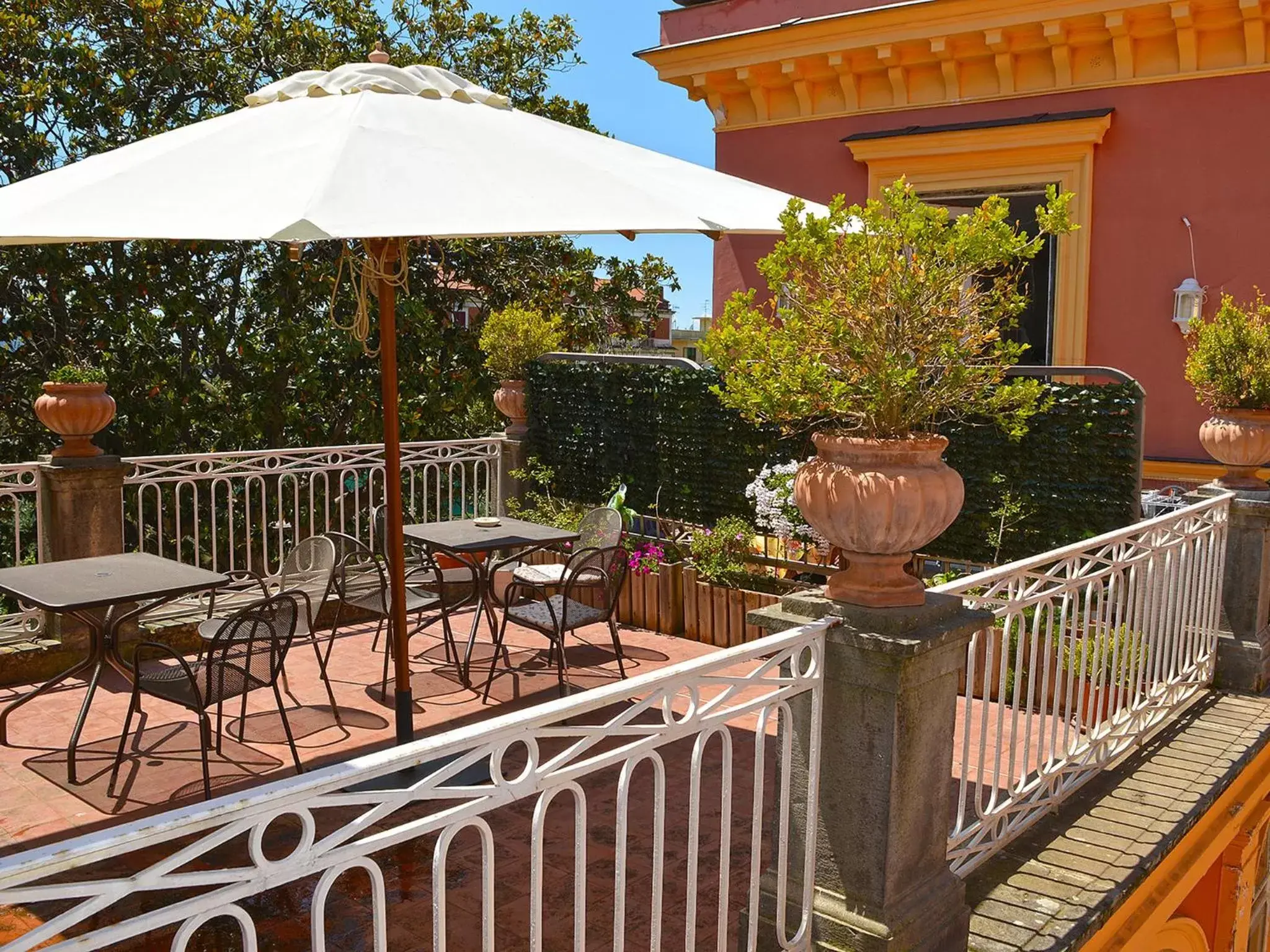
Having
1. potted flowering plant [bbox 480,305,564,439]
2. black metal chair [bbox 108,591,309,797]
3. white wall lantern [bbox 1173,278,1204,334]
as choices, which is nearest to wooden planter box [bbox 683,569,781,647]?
potted flowering plant [bbox 480,305,564,439]

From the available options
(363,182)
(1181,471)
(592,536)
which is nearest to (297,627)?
(592,536)

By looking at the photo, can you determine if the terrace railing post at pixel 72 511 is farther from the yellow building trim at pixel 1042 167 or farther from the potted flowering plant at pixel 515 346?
the yellow building trim at pixel 1042 167

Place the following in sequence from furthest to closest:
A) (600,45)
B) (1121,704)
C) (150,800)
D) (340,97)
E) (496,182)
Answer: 1. (600,45)
2. (1121,704)
3. (150,800)
4. (340,97)
5. (496,182)

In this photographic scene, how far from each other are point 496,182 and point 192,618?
4.58 metres

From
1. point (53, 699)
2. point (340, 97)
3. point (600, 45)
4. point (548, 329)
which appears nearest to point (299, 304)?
point (548, 329)

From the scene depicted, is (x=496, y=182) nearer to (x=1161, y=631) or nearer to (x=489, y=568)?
(x=489, y=568)

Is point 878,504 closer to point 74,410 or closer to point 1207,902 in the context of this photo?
point 1207,902

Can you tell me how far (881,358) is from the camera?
9.63 ft

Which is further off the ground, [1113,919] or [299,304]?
[299,304]

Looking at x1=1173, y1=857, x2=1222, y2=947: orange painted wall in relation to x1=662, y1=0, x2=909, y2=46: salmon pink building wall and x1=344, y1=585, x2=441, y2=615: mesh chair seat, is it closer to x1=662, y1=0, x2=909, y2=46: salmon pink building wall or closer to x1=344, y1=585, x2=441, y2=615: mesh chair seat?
x1=344, y1=585, x2=441, y2=615: mesh chair seat

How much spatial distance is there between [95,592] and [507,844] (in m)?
2.21

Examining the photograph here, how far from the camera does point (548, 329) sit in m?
10.3

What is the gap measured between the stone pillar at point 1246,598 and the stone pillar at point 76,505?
261 inches

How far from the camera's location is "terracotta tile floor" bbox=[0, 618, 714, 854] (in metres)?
4.54
